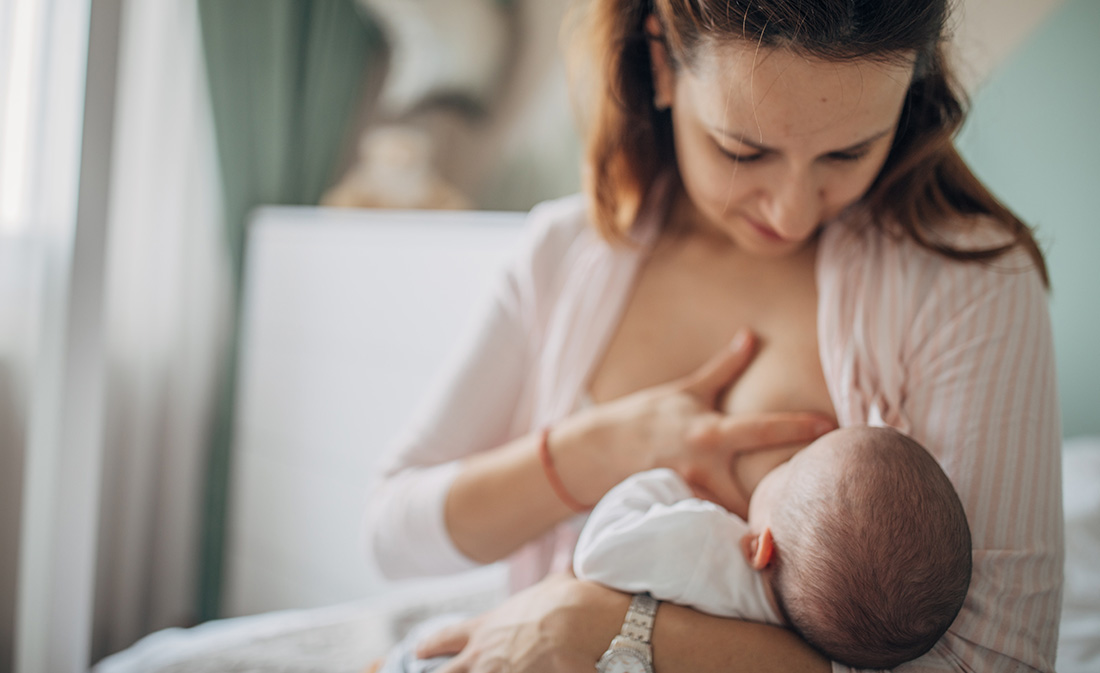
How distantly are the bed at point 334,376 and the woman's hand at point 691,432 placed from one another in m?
0.62

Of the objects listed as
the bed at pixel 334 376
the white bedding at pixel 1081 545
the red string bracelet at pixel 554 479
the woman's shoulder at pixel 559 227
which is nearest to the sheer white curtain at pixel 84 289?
the bed at pixel 334 376

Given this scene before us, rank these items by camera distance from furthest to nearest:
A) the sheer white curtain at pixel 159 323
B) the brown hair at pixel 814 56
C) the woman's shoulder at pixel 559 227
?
the sheer white curtain at pixel 159 323, the woman's shoulder at pixel 559 227, the brown hair at pixel 814 56

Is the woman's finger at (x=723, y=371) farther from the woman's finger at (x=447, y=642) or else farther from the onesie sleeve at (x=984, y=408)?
the woman's finger at (x=447, y=642)

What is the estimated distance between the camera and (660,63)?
0.84m

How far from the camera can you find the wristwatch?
646 mm

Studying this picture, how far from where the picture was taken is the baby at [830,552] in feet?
2.06

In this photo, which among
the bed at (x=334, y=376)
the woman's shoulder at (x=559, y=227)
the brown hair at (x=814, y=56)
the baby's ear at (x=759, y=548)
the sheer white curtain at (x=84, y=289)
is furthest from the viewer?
the bed at (x=334, y=376)

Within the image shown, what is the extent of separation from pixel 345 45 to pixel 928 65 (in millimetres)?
2224

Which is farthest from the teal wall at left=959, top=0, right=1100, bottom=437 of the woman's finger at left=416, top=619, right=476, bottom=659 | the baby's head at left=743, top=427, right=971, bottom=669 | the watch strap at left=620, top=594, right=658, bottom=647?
the woman's finger at left=416, top=619, right=476, bottom=659

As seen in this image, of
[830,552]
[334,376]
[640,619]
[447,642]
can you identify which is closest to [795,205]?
[830,552]

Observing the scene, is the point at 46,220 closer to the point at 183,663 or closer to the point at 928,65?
the point at 183,663

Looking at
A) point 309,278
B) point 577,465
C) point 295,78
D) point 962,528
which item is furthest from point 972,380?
point 295,78

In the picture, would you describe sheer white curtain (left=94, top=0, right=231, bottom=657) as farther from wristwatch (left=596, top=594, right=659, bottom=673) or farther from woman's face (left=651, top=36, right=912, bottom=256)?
wristwatch (left=596, top=594, right=659, bottom=673)

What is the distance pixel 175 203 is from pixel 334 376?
0.75 meters
